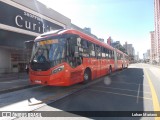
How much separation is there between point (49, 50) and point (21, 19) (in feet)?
48.3

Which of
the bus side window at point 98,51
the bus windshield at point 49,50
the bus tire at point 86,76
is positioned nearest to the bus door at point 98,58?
the bus side window at point 98,51

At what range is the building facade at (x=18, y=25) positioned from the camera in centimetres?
1820

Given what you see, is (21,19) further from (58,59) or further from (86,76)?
(58,59)

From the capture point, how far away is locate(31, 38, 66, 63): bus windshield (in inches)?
301

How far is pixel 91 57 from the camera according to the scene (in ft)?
35.3

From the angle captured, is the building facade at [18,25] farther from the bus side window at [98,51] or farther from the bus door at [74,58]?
the bus door at [74,58]

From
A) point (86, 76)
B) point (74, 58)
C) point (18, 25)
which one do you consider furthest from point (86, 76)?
point (18, 25)

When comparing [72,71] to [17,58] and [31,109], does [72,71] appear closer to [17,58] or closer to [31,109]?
[31,109]

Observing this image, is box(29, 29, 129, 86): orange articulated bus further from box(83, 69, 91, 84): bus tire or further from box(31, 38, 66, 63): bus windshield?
box(83, 69, 91, 84): bus tire

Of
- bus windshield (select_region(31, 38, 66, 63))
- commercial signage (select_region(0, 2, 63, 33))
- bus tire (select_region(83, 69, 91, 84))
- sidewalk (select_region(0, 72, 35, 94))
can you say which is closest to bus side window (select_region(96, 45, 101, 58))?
bus tire (select_region(83, 69, 91, 84))

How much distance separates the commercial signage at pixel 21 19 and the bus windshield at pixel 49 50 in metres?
11.9

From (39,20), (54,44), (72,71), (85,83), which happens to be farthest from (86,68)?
(39,20)

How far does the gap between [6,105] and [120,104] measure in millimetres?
4147

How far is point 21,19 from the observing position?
20391 mm
